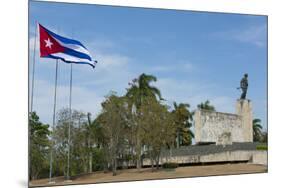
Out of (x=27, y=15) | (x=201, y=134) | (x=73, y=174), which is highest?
(x=27, y=15)

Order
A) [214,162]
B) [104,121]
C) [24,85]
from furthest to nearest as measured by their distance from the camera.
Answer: [214,162], [104,121], [24,85]

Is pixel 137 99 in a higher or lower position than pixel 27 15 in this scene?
lower

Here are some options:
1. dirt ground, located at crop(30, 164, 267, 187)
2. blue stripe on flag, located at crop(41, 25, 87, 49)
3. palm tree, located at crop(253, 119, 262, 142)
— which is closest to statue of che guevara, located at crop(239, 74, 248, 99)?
palm tree, located at crop(253, 119, 262, 142)

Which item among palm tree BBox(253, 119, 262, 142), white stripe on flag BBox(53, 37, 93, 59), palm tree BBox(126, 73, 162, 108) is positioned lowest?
palm tree BBox(253, 119, 262, 142)

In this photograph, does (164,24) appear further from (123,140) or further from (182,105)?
(123,140)

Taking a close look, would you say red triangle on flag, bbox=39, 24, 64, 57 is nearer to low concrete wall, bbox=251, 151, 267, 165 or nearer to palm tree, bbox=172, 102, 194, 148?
palm tree, bbox=172, 102, 194, 148

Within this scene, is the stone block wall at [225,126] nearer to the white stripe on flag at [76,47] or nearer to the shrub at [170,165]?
the shrub at [170,165]

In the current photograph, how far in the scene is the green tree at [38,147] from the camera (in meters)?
8.16

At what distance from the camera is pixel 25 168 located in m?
8.07

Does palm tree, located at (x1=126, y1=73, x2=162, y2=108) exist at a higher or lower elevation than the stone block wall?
higher

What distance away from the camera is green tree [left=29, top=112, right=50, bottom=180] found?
26.8 ft

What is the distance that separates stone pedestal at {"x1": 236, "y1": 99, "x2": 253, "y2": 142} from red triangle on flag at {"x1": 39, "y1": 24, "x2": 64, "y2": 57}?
352 centimetres

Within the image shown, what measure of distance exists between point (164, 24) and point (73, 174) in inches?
115

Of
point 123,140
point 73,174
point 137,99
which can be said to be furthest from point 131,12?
point 73,174
